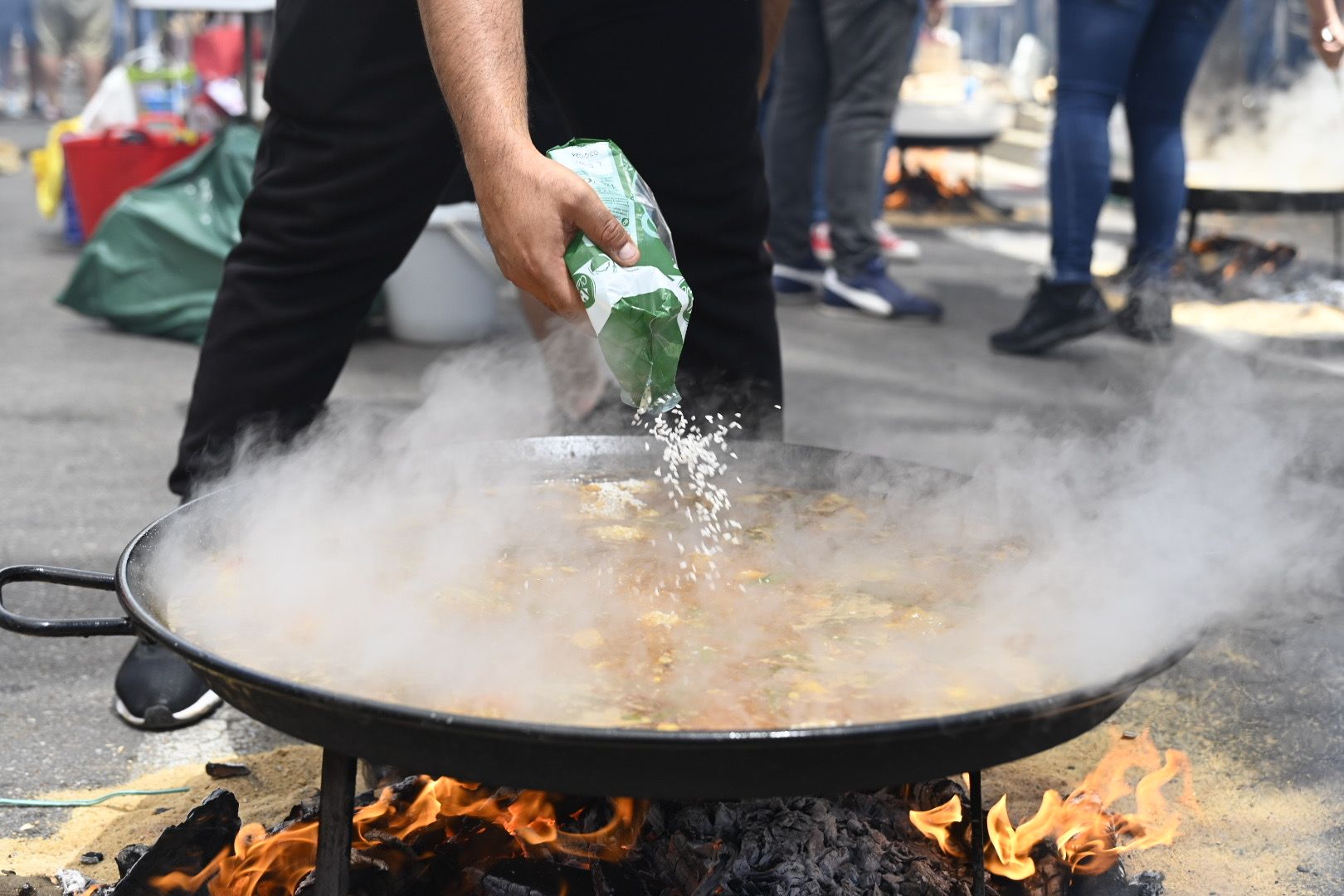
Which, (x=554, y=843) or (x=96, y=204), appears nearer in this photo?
(x=554, y=843)

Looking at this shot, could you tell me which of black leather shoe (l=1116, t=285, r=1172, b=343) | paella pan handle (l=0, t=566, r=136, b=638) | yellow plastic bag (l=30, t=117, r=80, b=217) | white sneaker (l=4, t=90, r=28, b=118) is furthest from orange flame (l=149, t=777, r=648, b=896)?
white sneaker (l=4, t=90, r=28, b=118)

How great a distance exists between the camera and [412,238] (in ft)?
7.63

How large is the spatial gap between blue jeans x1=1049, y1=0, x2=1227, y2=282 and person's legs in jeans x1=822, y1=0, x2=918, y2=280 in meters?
0.87

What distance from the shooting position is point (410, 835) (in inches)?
71.5

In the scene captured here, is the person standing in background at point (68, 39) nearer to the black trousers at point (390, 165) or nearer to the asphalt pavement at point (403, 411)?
the asphalt pavement at point (403, 411)

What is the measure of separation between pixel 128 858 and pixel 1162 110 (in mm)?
4645

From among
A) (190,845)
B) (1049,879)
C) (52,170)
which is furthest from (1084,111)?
(52,170)

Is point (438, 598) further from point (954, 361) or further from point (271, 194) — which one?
point (954, 361)

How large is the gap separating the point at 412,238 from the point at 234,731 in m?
0.97

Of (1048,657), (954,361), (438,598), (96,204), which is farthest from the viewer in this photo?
(96,204)

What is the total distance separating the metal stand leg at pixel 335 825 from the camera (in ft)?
4.73

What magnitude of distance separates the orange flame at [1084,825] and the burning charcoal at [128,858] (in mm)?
1081

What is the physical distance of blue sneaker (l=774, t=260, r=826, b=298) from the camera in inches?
254

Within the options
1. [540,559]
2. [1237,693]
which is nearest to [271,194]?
[540,559]
